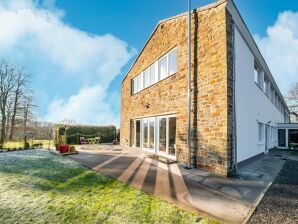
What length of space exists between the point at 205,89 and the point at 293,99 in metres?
36.5

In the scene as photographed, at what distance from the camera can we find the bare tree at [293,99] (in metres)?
32.9

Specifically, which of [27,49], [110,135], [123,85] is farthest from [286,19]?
[110,135]

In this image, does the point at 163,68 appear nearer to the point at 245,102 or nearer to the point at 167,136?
the point at 167,136

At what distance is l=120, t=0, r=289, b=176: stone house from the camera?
6586mm

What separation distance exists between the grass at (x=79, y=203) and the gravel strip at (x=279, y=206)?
45.4 inches

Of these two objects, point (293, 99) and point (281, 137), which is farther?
point (293, 99)

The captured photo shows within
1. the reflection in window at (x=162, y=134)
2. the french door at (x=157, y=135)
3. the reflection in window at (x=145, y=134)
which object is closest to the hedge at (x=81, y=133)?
the french door at (x=157, y=135)

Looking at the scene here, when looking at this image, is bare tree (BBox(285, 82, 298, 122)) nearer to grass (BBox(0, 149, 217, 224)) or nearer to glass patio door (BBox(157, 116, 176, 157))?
glass patio door (BBox(157, 116, 176, 157))

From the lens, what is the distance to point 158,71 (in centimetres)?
1102

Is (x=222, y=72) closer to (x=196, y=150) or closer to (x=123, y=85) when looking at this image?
(x=196, y=150)

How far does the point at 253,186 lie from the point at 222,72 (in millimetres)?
3845

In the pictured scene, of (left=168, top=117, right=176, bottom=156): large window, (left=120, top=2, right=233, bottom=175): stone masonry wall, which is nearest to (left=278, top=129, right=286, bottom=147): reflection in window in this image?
(left=168, top=117, right=176, bottom=156): large window

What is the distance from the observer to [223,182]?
5.52 metres

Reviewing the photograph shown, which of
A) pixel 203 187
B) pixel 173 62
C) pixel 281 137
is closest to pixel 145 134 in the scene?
pixel 173 62
